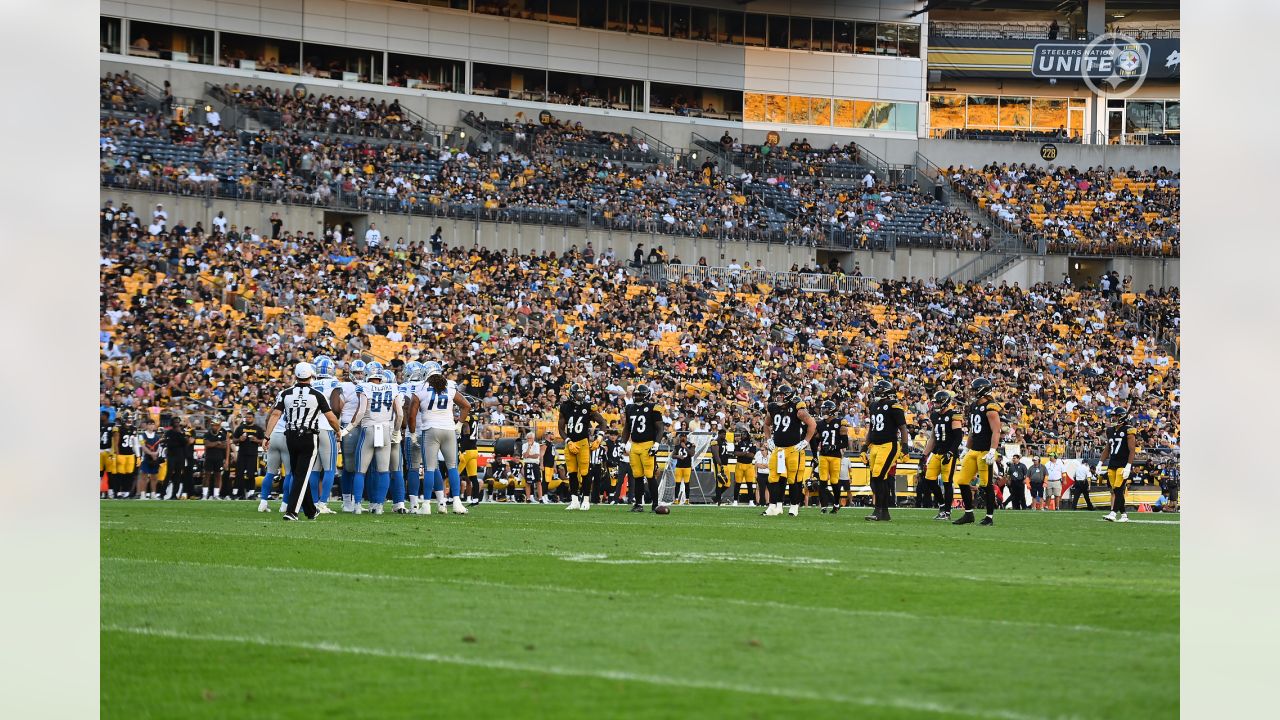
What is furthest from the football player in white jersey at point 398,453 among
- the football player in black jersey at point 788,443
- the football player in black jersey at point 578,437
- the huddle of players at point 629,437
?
the football player in black jersey at point 788,443

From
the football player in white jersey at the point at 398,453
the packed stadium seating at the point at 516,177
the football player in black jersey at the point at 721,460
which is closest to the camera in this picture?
the football player in white jersey at the point at 398,453

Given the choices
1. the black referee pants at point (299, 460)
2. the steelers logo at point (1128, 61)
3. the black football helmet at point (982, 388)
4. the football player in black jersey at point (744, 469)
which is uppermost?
the steelers logo at point (1128, 61)

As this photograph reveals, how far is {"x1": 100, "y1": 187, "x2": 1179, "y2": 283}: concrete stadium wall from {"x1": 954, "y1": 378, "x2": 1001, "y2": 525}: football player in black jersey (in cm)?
2345

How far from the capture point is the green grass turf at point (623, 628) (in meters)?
5.99

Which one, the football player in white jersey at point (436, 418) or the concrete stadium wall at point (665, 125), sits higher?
the concrete stadium wall at point (665, 125)

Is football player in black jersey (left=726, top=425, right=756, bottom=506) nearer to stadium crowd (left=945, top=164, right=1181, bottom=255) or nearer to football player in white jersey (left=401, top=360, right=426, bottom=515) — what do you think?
football player in white jersey (left=401, top=360, right=426, bottom=515)

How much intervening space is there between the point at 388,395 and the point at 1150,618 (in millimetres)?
10681

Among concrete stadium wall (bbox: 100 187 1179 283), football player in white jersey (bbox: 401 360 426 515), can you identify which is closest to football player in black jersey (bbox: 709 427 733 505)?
football player in white jersey (bbox: 401 360 426 515)

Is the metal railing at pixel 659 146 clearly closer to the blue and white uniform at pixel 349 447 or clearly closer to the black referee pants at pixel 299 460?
the blue and white uniform at pixel 349 447

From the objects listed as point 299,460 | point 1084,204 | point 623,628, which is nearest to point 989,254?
point 1084,204

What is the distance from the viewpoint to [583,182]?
142ft

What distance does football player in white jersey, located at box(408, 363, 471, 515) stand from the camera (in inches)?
664

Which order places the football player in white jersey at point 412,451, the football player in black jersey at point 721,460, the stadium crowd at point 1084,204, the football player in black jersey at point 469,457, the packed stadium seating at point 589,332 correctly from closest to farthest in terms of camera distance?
the football player in white jersey at point 412,451, the football player in black jersey at point 469,457, the football player in black jersey at point 721,460, the packed stadium seating at point 589,332, the stadium crowd at point 1084,204

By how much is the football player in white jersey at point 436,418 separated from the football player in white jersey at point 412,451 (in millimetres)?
219
